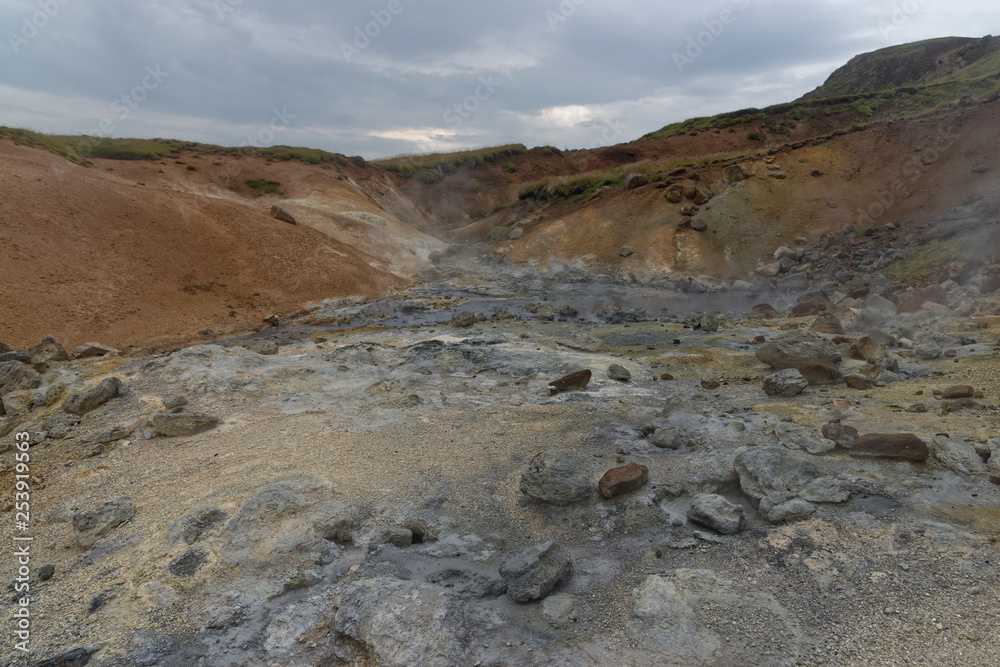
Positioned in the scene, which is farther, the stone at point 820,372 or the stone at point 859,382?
the stone at point 820,372

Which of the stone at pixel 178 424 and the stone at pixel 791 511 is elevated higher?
the stone at pixel 178 424

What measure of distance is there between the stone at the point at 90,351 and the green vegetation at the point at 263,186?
2597 centimetres

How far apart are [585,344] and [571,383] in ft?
12.1

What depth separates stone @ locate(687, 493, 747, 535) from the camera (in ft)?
13.4

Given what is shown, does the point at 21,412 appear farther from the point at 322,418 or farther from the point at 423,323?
the point at 423,323

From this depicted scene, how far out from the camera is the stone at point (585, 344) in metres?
11.3

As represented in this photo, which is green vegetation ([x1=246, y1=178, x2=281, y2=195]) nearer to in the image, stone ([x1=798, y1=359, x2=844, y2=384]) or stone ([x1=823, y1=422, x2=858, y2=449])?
stone ([x1=798, y1=359, x2=844, y2=384])

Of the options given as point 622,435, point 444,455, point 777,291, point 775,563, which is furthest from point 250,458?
point 777,291

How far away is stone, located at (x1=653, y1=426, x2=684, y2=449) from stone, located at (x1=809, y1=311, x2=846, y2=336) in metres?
7.18

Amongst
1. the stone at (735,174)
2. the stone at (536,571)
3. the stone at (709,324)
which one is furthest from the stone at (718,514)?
the stone at (735,174)

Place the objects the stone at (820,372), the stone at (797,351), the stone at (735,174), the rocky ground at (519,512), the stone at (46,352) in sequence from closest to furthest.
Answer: the rocky ground at (519,512) < the stone at (820,372) < the stone at (797,351) < the stone at (46,352) < the stone at (735,174)

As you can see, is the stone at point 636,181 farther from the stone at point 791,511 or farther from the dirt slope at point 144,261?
the stone at point 791,511

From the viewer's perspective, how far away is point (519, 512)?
4746mm

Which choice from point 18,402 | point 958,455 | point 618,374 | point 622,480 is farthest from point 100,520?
point 958,455
